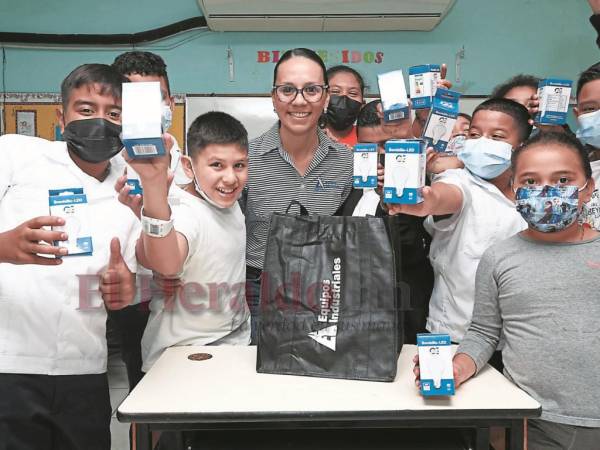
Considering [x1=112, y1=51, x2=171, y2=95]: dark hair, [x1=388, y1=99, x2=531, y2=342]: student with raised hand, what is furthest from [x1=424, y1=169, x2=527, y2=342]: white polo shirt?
[x1=112, y1=51, x2=171, y2=95]: dark hair

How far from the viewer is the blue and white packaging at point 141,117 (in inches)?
45.2

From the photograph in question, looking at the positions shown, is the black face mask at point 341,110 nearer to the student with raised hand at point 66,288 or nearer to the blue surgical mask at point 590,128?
the blue surgical mask at point 590,128

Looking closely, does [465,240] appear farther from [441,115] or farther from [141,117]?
[141,117]

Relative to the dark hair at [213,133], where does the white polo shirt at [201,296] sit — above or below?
below

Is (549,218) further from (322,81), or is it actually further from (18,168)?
(18,168)

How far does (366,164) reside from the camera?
164cm

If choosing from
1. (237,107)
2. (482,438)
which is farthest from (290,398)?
(237,107)

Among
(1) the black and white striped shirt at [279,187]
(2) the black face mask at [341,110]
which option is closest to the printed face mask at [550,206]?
(1) the black and white striped shirt at [279,187]

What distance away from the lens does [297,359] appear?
4.60 ft

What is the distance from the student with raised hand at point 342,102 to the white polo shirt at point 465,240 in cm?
96

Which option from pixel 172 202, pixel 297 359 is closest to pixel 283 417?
pixel 297 359

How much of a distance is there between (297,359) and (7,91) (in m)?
4.12

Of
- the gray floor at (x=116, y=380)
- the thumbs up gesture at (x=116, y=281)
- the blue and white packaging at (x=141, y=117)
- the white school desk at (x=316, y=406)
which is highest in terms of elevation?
the blue and white packaging at (x=141, y=117)

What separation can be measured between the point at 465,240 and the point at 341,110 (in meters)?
1.15
